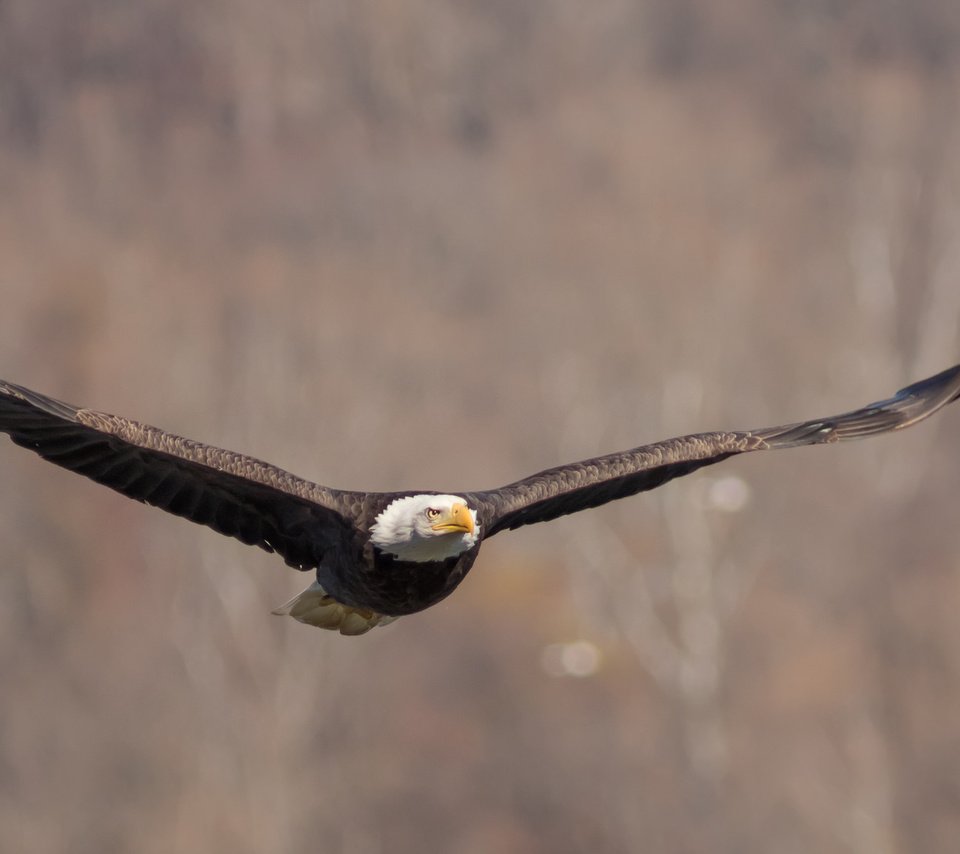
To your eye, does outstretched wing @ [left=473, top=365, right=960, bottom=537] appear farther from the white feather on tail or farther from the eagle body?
the white feather on tail

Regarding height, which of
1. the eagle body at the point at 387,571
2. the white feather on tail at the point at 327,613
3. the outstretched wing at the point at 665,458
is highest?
the outstretched wing at the point at 665,458

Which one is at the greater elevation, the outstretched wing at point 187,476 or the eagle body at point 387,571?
the outstretched wing at point 187,476

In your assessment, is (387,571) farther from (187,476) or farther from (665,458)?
(665,458)

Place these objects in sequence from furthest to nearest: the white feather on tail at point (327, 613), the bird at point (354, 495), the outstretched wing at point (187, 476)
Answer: the white feather on tail at point (327, 613)
the outstretched wing at point (187, 476)
the bird at point (354, 495)

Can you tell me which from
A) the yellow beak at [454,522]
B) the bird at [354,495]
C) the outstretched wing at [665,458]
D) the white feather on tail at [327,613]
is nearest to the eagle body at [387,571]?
the bird at [354,495]

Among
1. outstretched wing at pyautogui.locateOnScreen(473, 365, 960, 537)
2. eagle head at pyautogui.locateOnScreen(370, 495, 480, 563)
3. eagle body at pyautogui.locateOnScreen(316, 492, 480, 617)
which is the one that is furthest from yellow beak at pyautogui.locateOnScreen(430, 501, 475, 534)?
outstretched wing at pyautogui.locateOnScreen(473, 365, 960, 537)

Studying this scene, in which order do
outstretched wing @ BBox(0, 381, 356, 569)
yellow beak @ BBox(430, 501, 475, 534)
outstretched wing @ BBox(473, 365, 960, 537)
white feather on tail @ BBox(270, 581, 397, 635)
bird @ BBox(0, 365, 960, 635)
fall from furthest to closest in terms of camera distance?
white feather on tail @ BBox(270, 581, 397, 635)
outstretched wing @ BBox(473, 365, 960, 537)
outstretched wing @ BBox(0, 381, 356, 569)
bird @ BBox(0, 365, 960, 635)
yellow beak @ BBox(430, 501, 475, 534)

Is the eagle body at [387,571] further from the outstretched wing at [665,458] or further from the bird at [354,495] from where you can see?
the outstretched wing at [665,458]
